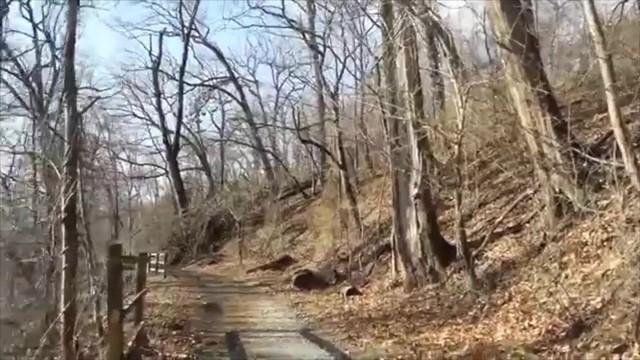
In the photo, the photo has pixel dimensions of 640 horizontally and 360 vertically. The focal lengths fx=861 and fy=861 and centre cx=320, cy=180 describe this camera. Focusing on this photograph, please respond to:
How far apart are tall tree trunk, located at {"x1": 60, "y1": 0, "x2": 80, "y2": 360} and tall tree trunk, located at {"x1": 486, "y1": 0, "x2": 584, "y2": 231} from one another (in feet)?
21.9

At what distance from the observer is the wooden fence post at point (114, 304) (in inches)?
393

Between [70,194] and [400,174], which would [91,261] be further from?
[400,174]

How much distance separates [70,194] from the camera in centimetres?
1152

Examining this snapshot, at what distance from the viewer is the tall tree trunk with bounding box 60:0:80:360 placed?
33.5ft

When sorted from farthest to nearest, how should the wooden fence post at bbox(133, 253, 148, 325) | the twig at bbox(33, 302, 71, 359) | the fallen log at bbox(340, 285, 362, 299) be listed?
the fallen log at bbox(340, 285, 362, 299) → the wooden fence post at bbox(133, 253, 148, 325) → the twig at bbox(33, 302, 71, 359)

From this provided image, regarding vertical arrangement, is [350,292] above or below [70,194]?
below

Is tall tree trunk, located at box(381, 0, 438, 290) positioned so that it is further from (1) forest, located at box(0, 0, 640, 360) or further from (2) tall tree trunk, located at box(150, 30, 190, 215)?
(2) tall tree trunk, located at box(150, 30, 190, 215)

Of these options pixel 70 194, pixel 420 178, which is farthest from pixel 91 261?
pixel 420 178

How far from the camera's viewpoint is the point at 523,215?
17.1 meters

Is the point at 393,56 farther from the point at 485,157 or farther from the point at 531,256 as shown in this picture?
the point at 531,256

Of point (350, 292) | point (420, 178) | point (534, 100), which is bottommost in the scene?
point (350, 292)

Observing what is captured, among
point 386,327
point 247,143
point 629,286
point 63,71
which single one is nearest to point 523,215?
point 386,327

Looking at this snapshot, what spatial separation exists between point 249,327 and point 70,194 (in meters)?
4.99

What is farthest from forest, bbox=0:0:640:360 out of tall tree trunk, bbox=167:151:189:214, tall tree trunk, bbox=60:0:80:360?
tall tree trunk, bbox=167:151:189:214
